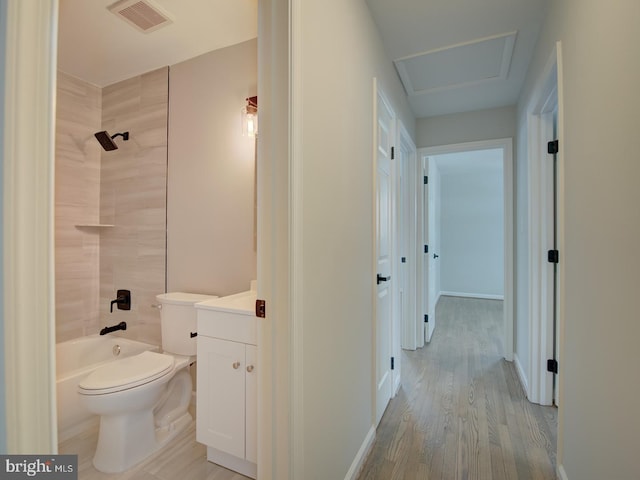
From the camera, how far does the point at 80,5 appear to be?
1.78m

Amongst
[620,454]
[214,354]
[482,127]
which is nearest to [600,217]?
[620,454]

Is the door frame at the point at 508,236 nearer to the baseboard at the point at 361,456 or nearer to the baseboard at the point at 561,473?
the baseboard at the point at 561,473

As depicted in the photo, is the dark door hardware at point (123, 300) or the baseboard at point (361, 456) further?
the dark door hardware at point (123, 300)

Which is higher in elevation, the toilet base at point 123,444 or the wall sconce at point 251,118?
the wall sconce at point 251,118

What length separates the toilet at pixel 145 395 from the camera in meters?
1.62

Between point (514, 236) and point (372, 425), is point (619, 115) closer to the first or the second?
point (372, 425)

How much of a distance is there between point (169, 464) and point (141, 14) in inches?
104

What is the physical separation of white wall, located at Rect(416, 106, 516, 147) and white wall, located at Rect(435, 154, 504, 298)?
2801mm

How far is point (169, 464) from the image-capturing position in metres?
1.68

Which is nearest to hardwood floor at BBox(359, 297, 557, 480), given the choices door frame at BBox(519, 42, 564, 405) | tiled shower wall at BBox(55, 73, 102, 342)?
door frame at BBox(519, 42, 564, 405)

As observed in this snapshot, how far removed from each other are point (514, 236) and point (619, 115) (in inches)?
90.6

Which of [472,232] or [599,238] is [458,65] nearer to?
[599,238]

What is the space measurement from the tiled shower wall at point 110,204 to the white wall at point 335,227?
1.61 meters

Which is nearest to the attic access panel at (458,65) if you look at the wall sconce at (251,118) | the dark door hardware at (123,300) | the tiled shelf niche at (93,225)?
the wall sconce at (251,118)
